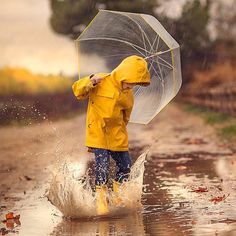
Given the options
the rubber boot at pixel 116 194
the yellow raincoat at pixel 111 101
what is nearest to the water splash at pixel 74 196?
the rubber boot at pixel 116 194

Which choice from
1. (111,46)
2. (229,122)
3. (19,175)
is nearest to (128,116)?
(111,46)

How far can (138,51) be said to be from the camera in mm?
8195

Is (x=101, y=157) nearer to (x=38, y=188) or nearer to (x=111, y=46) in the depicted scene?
(x=111, y=46)

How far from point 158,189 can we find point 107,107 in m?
1.98

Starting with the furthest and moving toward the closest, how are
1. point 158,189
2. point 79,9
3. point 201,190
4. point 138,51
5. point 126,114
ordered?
1. point 79,9
2. point 158,189
3. point 201,190
4. point 138,51
5. point 126,114

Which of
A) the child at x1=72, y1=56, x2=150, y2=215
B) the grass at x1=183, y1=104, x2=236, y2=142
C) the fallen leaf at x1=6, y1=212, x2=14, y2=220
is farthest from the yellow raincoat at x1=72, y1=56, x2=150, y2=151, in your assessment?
the grass at x1=183, y1=104, x2=236, y2=142

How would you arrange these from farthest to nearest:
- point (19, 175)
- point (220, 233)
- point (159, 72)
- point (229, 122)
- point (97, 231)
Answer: point (229, 122), point (19, 175), point (159, 72), point (97, 231), point (220, 233)

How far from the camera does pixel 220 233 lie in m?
6.28

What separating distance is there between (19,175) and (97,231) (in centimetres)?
485

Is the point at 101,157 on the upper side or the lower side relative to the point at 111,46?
lower

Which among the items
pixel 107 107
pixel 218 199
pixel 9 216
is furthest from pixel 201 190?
pixel 9 216

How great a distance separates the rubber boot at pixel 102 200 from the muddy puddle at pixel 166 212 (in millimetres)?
184

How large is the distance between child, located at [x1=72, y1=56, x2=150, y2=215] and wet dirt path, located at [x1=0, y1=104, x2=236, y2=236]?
446 mm

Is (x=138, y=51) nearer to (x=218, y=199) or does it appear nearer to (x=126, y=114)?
(x=126, y=114)
